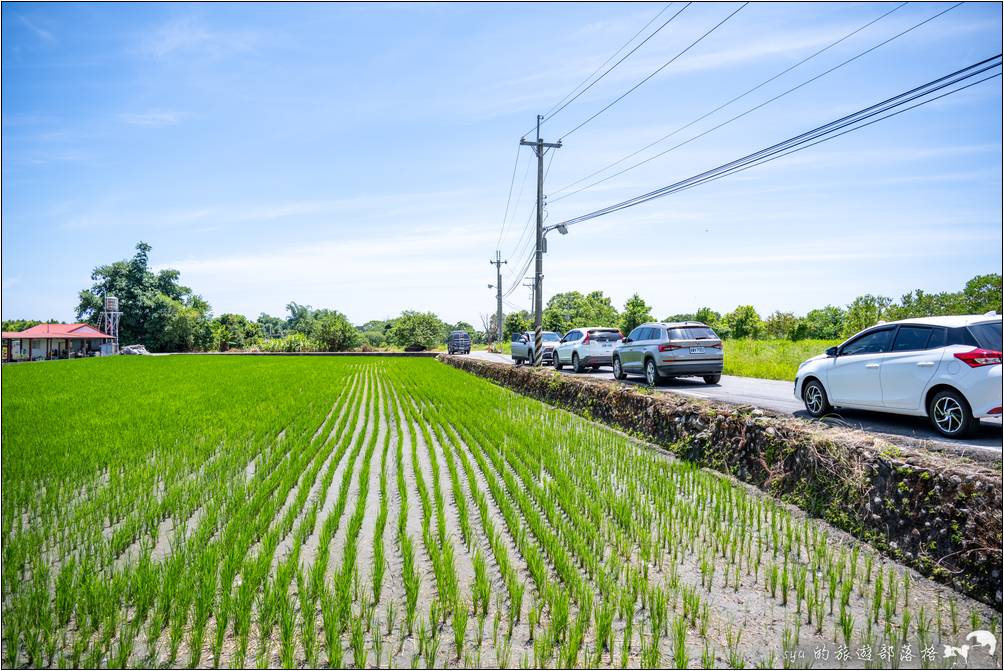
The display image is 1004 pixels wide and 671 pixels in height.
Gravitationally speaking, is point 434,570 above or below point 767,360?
below

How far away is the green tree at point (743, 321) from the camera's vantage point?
10850 cm

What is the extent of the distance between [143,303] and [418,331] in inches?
1782

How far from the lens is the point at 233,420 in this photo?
13.3m

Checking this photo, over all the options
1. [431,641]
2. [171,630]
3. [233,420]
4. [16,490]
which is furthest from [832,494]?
[233,420]

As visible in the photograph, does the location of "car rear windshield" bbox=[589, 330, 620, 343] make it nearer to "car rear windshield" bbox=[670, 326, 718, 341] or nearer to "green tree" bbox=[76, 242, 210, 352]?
"car rear windshield" bbox=[670, 326, 718, 341]

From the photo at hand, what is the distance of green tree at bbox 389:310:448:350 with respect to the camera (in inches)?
2763

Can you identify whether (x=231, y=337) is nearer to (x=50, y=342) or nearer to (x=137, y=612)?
(x=50, y=342)

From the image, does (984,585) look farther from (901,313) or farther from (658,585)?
(901,313)

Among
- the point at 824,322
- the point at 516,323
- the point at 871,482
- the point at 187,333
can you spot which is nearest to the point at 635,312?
the point at 516,323

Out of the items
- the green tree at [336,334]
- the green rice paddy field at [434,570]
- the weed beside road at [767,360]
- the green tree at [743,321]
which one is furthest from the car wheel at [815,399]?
the green tree at [743,321]

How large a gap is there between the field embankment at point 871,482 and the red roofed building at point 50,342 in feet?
257

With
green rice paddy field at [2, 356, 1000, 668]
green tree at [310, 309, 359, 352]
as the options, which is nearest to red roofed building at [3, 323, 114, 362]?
green tree at [310, 309, 359, 352]

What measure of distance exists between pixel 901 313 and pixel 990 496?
246 feet

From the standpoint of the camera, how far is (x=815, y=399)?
1136 centimetres
